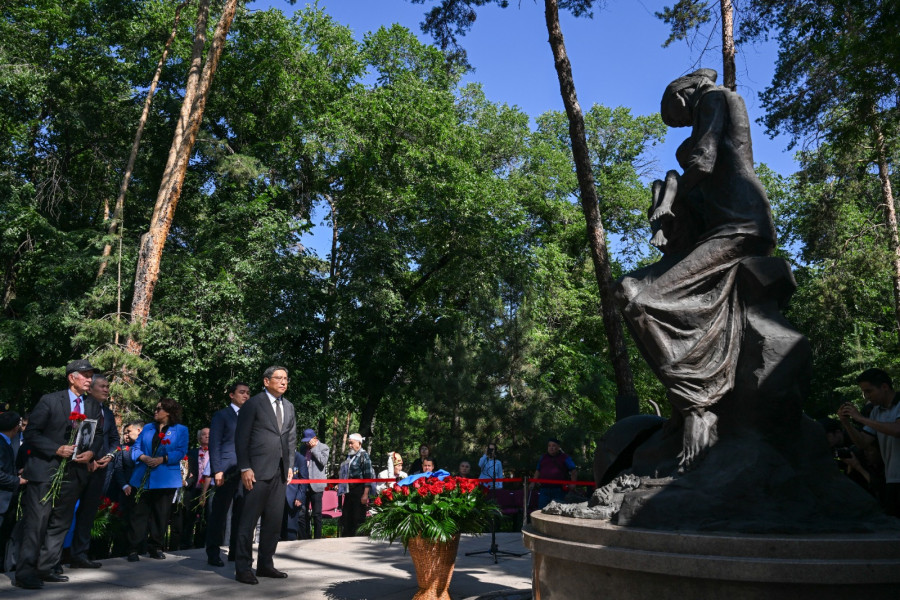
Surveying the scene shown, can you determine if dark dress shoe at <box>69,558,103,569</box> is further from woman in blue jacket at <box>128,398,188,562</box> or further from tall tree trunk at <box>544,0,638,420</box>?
tall tree trunk at <box>544,0,638,420</box>

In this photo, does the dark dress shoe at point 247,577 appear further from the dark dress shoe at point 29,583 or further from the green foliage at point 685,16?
the green foliage at point 685,16

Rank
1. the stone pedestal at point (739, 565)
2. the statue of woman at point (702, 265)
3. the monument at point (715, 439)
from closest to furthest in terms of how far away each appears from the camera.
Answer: the stone pedestal at point (739, 565) → the monument at point (715, 439) → the statue of woman at point (702, 265)

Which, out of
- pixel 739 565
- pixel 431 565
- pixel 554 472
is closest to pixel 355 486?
pixel 554 472

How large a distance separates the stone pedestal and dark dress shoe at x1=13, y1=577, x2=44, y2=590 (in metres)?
4.73

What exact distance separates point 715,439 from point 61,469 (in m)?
5.37

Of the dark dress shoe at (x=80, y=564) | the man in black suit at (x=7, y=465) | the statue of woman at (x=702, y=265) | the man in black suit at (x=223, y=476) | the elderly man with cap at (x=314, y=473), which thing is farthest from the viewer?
A: the elderly man with cap at (x=314, y=473)

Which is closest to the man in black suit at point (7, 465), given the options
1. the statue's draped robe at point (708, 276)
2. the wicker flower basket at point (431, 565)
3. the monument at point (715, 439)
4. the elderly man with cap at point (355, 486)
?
the wicker flower basket at point (431, 565)

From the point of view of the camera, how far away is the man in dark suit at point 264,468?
22.7ft

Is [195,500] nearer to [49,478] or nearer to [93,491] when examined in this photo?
[93,491]

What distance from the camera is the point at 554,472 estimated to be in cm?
1169

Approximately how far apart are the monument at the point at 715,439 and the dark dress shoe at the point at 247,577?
3.28 meters

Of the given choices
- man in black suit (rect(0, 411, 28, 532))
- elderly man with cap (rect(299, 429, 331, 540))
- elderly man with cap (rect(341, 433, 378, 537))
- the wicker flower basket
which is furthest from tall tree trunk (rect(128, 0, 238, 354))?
the wicker flower basket

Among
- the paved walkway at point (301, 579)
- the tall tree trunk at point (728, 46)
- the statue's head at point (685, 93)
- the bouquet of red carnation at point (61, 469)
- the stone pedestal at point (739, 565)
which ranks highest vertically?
the tall tree trunk at point (728, 46)

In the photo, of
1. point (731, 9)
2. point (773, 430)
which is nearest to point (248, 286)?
point (731, 9)
